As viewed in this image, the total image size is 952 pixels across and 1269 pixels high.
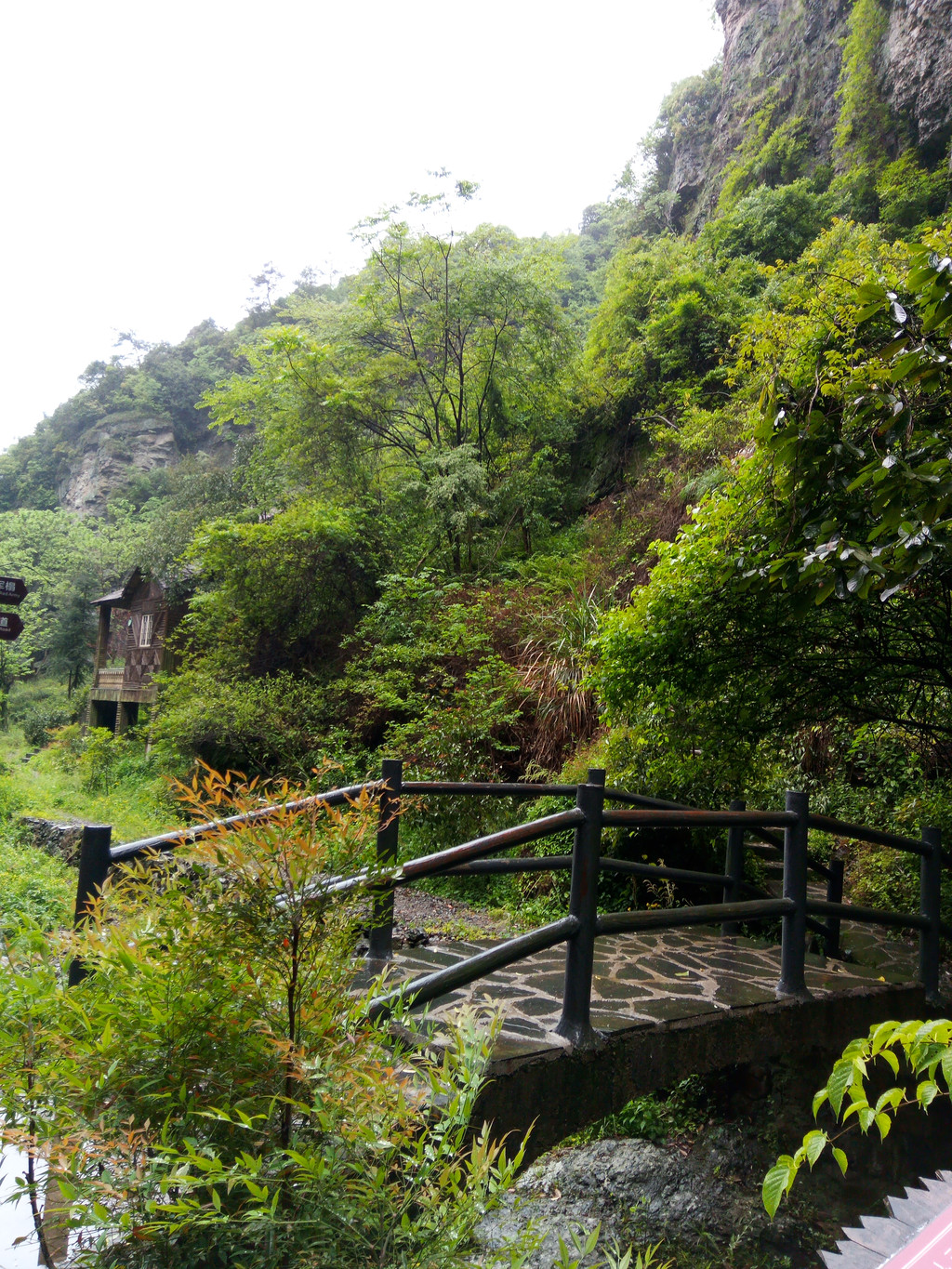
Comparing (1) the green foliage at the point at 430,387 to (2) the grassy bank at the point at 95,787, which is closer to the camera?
(2) the grassy bank at the point at 95,787

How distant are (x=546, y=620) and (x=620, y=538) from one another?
246 centimetres

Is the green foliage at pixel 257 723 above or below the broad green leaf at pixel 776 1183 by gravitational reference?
below

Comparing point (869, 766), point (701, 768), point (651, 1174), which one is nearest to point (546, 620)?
point (869, 766)

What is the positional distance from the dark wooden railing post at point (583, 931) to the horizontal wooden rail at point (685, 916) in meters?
0.08

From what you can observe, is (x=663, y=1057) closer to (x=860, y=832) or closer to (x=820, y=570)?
(x=860, y=832)

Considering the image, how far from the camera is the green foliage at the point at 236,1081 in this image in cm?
130

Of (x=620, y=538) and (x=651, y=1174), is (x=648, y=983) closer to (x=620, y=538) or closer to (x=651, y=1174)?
(x=651, y=1174)

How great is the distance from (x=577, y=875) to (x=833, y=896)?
2.56 metres

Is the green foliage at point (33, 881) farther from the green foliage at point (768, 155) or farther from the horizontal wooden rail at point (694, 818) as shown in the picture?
the green foliage at point (768, 155)

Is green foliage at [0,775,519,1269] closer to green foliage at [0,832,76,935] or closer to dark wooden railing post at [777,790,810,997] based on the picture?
dark wooden railing post at [777,790,810,997]

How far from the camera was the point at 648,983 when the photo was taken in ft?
12.2

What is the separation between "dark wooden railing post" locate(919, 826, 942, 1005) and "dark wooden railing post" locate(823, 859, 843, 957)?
50 centimetres

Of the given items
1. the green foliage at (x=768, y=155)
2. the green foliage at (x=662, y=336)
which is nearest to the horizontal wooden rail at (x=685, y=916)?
the green foliage at (x=662, y=336)

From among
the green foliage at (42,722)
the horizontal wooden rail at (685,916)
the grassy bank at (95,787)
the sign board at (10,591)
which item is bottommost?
the green foliage at (42,722)
